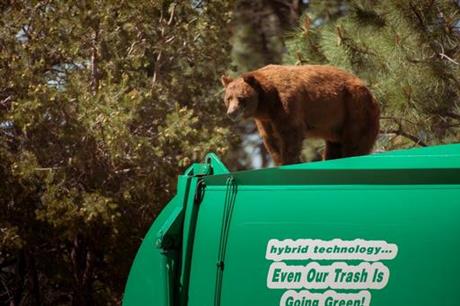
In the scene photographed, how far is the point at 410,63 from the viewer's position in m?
9.99

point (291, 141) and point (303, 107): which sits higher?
point (303, 107)

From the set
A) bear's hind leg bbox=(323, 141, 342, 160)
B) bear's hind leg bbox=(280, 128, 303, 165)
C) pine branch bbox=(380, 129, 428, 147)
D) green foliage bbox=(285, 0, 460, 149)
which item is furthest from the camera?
green foliage bbox=(285, 0, 460, 149)

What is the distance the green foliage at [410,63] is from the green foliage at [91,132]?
1512mm

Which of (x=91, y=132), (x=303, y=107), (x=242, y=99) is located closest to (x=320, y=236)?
(x=242, y=99)

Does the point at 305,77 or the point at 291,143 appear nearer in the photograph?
the point at 291,143

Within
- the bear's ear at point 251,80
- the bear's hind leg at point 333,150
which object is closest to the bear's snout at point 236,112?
the bear's ear at point 251,80

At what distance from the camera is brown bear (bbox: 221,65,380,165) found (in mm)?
6605

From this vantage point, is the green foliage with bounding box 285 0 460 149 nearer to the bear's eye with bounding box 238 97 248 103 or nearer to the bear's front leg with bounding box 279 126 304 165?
the bear's front leg with bounding box 279 126 304 165

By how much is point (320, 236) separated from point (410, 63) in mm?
6409

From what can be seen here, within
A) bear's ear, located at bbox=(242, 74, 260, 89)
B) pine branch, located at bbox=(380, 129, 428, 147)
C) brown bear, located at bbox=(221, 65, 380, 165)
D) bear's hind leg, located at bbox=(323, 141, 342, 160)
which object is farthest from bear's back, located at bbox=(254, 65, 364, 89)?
pine branch, located at bbox=(380, 129, 428, 147)

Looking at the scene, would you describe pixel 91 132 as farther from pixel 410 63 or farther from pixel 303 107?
pixel 410 63

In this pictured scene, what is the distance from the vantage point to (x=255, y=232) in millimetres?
4086

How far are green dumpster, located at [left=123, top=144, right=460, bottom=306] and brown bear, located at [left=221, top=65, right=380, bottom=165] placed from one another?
2140 mm

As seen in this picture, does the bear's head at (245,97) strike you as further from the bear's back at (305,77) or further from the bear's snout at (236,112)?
the bear's back at (305,77)
